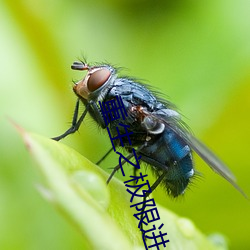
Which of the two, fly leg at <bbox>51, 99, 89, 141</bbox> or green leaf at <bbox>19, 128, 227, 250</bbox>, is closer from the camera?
green leaf at <bbox>19, 128, 227, 250</bbox>

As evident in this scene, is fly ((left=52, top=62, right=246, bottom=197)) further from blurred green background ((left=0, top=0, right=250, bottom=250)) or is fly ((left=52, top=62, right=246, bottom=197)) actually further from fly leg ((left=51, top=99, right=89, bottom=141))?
blurred green background ((left=0, top=0, right=250, bottom=250))

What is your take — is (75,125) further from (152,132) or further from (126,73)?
(126,73)

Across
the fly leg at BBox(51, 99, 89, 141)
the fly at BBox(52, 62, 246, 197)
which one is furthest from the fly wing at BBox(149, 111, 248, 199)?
the fly leg at BBox(51, 99, 89, 141)

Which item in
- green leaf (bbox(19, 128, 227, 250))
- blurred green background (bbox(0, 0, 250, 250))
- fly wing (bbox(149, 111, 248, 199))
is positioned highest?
green leaf (bbox(19, 128, 227, 250))

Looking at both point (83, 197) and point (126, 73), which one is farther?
point (126, 73)

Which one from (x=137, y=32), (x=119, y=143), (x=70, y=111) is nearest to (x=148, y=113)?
(x=119, y=143)

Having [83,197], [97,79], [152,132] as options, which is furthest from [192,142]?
[83,197]
